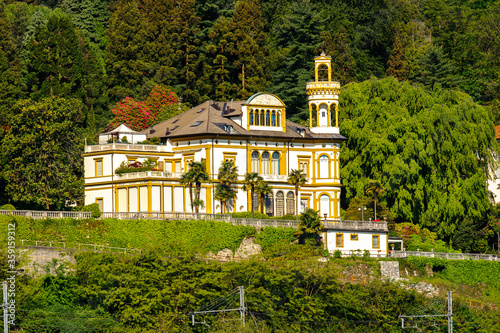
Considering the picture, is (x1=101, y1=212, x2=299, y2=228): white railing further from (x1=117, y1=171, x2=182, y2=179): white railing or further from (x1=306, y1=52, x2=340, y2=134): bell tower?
(x1=306, y1=52, x2=340, y2=134): bell tower

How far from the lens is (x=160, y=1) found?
366 ft

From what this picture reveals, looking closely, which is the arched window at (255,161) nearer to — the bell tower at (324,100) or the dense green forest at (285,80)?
→ the bell tower at (324,100)

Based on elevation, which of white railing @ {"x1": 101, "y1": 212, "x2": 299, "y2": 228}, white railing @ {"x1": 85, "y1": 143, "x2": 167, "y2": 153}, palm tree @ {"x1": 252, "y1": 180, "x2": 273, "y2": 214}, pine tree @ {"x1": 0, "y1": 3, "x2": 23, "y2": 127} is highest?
pine tree @ {"x1": 0, "y1": 3, "x2": 23, "y2": 127}

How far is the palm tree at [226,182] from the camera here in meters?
77.1

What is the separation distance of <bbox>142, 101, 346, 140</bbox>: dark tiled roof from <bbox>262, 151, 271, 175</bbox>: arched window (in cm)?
144

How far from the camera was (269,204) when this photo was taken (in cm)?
8006

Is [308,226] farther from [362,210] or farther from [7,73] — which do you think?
[7,73]

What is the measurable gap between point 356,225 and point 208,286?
15.0 m

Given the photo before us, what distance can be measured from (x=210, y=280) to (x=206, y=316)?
7.37 feet

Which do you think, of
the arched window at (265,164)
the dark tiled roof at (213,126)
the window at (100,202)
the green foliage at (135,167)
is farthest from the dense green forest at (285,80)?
the arched window at (265,164)

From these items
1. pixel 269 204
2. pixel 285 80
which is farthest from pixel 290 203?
pixel 285 80

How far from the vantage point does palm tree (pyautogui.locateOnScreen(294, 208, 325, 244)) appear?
71.9m

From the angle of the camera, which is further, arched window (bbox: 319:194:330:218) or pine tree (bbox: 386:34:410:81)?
pine tree (bbox: 386:34:410:81)

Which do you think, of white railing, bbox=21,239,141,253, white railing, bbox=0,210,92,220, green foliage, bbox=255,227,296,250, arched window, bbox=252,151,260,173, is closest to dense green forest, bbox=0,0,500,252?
white railing, bbox=0,210,92,220
